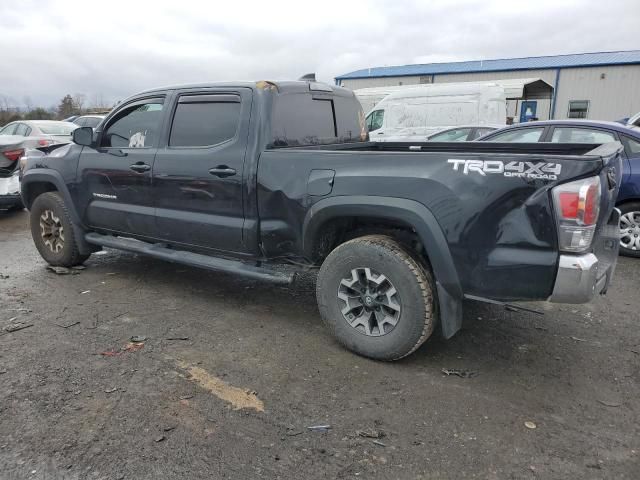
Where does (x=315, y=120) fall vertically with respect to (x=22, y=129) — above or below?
above

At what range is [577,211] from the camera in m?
2.63

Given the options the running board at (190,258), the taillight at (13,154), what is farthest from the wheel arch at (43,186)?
the taillight at (13,154)

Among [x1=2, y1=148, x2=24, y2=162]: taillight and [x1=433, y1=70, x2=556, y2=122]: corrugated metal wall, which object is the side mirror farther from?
[x1=433, y1=70, x2=556, y2=122]: corrugated metal wall

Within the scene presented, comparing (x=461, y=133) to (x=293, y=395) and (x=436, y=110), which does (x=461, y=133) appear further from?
(x=293, y=395)

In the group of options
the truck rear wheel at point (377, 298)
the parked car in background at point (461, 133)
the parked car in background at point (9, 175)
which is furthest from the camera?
the parked car in background at point (461, 133)

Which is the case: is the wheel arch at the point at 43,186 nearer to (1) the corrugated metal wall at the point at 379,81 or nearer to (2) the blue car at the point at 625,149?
(2) the blue car at the point at 625,149

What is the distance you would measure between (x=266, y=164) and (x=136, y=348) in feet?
5.40

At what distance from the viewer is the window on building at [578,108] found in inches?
1117

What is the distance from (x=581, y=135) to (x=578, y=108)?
85.1 ft

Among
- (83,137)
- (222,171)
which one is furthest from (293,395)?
(83,137)

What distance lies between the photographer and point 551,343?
374 cm

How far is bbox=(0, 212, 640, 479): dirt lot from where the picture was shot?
2.41 metres

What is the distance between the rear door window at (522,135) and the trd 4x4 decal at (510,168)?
13.5ft

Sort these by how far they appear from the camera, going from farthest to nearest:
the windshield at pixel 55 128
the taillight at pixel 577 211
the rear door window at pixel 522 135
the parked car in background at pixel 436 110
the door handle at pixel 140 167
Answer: the parked car in background at pixel 436 110 → the windshield at pixel 55 128 → the rear door window at pixel 522 135 → the door handle at pixel 140 167 → the taillight at pixel 577 211
